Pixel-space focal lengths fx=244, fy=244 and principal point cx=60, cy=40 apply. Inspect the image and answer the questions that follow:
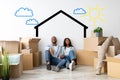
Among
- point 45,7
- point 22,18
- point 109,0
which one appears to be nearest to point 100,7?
point 109,0

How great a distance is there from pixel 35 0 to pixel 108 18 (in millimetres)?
1991

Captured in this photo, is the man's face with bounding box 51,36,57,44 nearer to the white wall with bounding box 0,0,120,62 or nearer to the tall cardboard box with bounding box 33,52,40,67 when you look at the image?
the white wall with bounding box 0,0,120,62

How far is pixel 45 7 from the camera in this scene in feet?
21.3

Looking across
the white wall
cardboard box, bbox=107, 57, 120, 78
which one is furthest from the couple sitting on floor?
cardboard box, bbox=107, 57, 120, 78

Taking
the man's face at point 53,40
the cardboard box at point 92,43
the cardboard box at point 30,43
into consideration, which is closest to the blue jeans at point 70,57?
the cardboard box at point 92,43

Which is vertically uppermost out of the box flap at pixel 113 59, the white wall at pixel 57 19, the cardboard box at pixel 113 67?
Result: the white wall at pixel 57 19

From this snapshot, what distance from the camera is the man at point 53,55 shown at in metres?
5.66

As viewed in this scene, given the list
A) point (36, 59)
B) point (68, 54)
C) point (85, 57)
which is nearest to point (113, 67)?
point (68, 54)

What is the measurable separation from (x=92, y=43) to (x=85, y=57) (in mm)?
615

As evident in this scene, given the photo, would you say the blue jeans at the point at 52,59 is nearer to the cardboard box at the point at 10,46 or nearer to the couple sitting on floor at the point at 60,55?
the couple sitting on floor at the point at 60,55

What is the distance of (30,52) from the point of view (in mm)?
5734

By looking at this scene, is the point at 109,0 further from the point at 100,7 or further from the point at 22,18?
the point at 22,18

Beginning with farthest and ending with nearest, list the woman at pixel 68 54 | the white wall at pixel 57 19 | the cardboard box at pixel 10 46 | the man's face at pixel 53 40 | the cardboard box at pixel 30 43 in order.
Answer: the white wall at pixel 57 19
the man's face at pixel 53 40
the cardboard box at pixel 30 43
the woman at pixel 68 54
the cardboard box at pixel 10 46

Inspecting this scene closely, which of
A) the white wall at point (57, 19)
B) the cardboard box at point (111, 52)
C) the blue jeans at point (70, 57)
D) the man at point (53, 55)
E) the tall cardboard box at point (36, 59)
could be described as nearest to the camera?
the cardboard box at point (111, 52)
